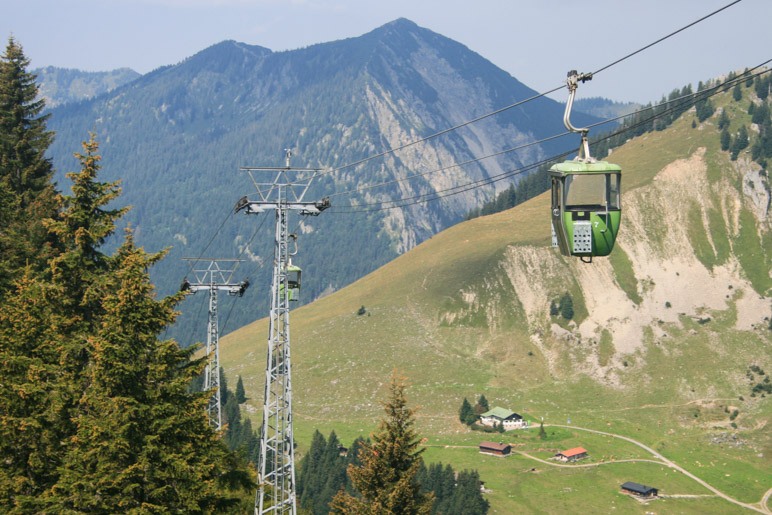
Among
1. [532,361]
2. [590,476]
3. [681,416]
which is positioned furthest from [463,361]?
[590,476]

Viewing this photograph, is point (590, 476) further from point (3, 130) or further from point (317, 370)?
point (3, 130)

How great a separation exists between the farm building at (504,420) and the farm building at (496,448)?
38.5ft

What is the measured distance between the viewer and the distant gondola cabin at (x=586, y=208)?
92.9 ft

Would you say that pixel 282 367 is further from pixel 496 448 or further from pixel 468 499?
pixel 496 448

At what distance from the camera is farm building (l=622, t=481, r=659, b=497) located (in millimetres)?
131750

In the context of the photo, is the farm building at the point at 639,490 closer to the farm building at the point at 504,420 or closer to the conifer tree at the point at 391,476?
the farm building at the point at 504,420

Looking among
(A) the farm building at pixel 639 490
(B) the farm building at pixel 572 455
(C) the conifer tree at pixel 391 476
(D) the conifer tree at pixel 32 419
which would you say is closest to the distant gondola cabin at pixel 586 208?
(D) the conifer tree at pixel 32 419

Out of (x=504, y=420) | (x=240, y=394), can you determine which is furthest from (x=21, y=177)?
(x=240, y=394)

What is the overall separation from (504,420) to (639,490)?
3676 centimetres

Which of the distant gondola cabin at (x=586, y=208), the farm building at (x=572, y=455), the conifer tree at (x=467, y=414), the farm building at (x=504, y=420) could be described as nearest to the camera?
the distant gondola cabin at (x=586, y=208)

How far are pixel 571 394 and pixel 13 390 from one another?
16277 centimetres

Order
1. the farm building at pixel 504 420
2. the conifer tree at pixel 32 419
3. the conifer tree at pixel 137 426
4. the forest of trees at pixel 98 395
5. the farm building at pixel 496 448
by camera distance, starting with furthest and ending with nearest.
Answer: the farm building at pixel 504 420 < the farm building at pixel 496 448 < the conifer tree at pixel 32 419 < the forest of trees at pixel 98 395 < the conifer tree at pixel 137 426

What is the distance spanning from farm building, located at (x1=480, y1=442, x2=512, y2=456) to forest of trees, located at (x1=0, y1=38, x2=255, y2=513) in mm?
122383

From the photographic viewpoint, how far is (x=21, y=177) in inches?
2019
